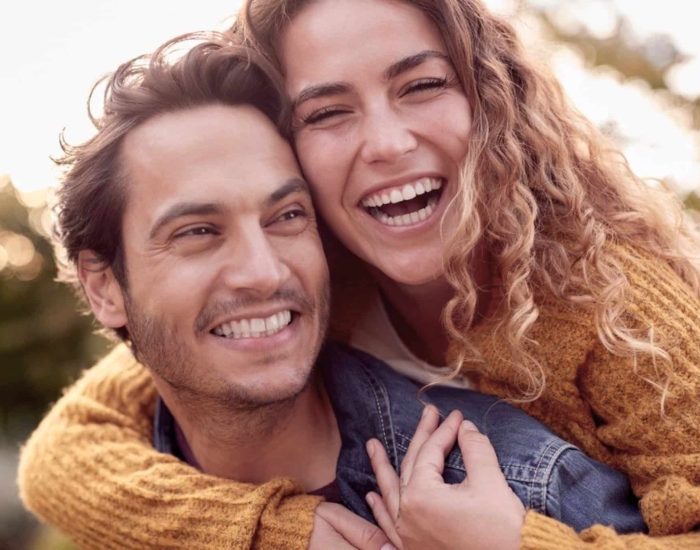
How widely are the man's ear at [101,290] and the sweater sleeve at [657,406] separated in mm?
1403

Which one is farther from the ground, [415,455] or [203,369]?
[203,369]

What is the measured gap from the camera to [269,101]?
2.65m

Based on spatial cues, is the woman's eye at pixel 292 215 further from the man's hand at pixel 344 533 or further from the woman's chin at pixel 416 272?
the man's hand at pixel 344 533

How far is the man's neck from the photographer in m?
2.64

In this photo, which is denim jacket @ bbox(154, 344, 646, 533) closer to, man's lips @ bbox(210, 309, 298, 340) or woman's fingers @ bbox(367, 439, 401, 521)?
woman's fingers @ bbox(367, 439, 401, 521)

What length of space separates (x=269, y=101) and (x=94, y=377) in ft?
4.19

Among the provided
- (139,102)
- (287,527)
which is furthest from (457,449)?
(139,102)

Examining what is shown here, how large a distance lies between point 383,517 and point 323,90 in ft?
3.78

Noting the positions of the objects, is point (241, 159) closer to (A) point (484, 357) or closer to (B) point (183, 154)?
(B) point (183, 154)

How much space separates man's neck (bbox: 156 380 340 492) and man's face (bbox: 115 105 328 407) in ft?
0.42

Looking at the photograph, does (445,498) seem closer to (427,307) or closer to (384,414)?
(384,414)

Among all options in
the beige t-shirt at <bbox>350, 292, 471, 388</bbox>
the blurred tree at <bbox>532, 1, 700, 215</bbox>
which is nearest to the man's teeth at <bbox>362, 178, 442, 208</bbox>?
the beige t-shirt at <bbox>350, 292, 471, 388</bbox>

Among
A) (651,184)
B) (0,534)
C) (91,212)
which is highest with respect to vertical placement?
(91,212)

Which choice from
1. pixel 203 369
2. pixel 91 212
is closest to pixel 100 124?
pixel 91 212
